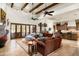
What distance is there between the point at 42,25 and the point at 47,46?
542mm

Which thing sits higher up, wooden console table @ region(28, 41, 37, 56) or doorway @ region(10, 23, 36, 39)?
doorway @ region(10, 23, 36, 39)

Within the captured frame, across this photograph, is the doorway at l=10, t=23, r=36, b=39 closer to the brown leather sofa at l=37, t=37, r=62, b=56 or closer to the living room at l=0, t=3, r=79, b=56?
the living room at l=0, t=3, r=79, b=56

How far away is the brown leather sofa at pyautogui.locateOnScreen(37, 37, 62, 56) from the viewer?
7.45ft

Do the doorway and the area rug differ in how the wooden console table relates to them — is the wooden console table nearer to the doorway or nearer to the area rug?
the area rug

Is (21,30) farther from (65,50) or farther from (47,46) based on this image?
(65,50)

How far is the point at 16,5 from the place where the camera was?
2.30 meters

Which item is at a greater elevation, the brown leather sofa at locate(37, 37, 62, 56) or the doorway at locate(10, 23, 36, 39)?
the doorway at locate(10, 23, 36, 39)

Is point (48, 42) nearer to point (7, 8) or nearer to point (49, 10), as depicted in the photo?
point (49, 10)

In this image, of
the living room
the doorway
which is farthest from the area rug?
the doorway

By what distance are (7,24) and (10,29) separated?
14cm

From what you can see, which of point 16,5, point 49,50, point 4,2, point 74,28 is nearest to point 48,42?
point 49,50

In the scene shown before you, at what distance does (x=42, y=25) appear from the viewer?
7.77 feet

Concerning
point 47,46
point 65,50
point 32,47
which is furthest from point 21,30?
point 65,50

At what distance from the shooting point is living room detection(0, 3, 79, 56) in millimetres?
2244
